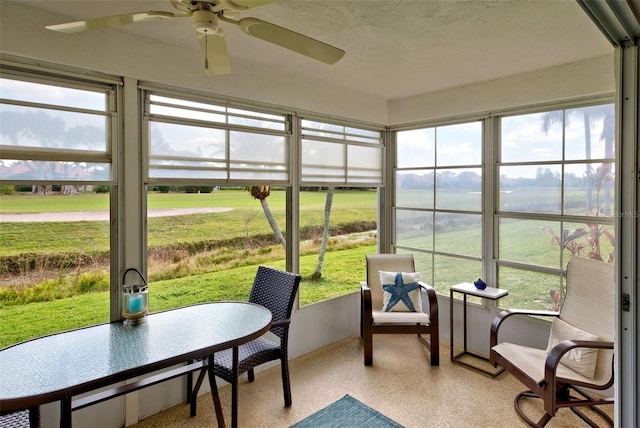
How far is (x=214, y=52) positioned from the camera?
1.73 meters

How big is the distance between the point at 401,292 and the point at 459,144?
172 cm

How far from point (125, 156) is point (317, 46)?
1631mm

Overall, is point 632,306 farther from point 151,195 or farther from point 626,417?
point 151,195

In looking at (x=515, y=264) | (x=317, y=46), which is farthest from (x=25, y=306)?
(x=515, y=264)

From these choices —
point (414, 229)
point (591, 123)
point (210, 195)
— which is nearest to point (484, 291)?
point (414, 229)

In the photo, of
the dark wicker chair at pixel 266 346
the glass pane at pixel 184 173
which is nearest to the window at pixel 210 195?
the glass pane at pixel 184 173

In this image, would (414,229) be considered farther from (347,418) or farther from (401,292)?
(347,418)

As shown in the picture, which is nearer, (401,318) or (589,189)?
(589,189)

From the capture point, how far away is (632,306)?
154 cm

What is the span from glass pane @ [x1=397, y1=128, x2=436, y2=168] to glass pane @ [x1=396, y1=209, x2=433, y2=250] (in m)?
0.59

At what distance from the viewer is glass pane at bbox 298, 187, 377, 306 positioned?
3893 mm

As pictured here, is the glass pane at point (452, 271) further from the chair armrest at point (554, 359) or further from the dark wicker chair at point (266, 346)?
the dark wicker chair at point (266, 346)

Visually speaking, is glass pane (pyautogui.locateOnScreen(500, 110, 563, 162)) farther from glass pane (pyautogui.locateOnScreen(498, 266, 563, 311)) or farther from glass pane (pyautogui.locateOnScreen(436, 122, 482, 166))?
glass pane (pyautogui.locateOnScreen(498, 266, 563, 311))

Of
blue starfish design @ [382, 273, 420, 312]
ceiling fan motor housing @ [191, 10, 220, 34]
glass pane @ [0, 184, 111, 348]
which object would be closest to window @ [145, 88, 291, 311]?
glass pane @ [0, 184, 111, 348]
